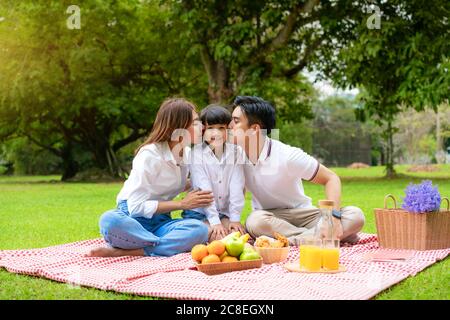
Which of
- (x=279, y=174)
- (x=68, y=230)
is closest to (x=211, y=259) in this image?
(x=279, y=174)

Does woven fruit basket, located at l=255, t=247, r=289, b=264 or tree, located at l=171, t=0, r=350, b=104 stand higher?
tree, located at l=171, t=0, r=350, b=104

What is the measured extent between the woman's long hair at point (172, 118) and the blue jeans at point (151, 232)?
1.99 ft

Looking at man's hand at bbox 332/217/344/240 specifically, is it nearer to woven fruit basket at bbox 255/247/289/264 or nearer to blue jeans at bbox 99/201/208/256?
woven fruit basket at bbox 255/247/289/264

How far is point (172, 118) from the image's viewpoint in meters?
5.14

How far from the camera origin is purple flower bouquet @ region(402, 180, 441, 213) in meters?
5.09

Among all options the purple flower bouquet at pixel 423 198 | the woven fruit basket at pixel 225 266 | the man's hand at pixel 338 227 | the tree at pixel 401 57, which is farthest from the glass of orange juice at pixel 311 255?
the tree at pixel 401 57

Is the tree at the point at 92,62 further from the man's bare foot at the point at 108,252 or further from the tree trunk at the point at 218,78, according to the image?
the man's bare foot at the point at 108,252

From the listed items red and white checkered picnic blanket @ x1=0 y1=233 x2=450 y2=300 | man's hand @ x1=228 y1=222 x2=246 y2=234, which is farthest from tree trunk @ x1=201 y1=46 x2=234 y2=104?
red and white checkered picnic blanket @ x1=0 y1=233 x2=450 y2=300

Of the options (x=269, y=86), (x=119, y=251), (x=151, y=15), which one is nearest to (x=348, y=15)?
(x=269, y=86)

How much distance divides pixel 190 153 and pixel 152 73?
16254 millimetres

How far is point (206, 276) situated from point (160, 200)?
1.20 metres

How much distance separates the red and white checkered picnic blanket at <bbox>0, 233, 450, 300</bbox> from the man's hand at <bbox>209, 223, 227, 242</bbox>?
0.38 metres

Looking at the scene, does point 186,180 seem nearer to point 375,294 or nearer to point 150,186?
point 150,186

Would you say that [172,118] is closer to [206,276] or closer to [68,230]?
[206,276]
